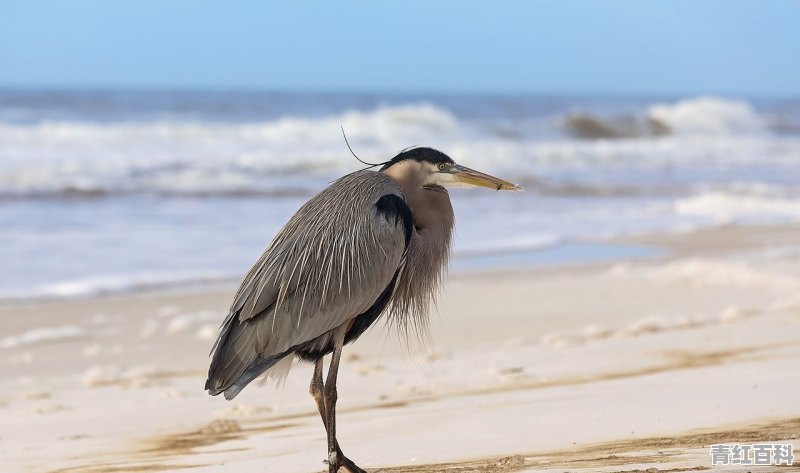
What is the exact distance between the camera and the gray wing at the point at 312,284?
3.78 m

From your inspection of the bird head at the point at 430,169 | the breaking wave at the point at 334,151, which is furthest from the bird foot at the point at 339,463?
the breaking wave at the point at 334,151

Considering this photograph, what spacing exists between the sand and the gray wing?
1.48ft

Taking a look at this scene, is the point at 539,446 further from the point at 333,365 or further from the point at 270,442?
the point at 270,442

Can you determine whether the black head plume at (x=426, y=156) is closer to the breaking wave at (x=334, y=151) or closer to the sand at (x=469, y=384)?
the sand at (x=469, y=384)

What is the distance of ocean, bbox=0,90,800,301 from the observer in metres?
10.2

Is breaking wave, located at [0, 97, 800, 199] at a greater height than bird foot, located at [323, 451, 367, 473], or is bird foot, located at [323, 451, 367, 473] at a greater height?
breaking wave, located at [0, 97, 800, 199]

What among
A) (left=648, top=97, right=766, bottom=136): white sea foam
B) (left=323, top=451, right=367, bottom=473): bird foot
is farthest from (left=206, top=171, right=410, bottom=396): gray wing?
(left=648, top=97, right=766, bottom=136): white sea foam

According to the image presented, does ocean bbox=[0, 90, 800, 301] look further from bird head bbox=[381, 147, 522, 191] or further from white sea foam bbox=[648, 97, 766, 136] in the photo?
bird head bbox=[381, 147, 522, 191]

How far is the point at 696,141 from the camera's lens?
34.0 meters

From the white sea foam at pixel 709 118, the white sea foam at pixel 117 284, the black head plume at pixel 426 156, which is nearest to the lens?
the black head plume at pixel 426 156

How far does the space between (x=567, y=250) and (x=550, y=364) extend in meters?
5.20

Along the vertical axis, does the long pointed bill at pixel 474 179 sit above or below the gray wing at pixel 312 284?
above

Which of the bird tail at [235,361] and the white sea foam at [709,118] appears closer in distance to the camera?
the bird tail at [235,361]

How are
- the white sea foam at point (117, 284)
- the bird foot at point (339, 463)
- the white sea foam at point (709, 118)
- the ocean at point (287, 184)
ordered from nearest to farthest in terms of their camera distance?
the bird foot at point (339, 463)
the white sea foam at point (117, 284)
the ocean at point (287, 184)
the white sea foam at point (709, 118)
